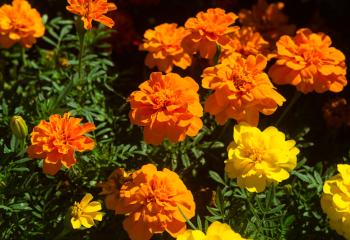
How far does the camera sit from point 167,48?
158 centimetres

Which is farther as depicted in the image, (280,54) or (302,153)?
(302,153)

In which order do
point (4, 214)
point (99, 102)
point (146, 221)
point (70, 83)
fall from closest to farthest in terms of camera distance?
1. point (146, 221)
2. point (4, 214)
3. point (70, 83)
4. point (99, 102)

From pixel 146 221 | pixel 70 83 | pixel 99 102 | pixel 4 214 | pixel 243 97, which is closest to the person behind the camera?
pixel 146 221

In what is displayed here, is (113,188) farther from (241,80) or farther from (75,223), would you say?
(241,80)

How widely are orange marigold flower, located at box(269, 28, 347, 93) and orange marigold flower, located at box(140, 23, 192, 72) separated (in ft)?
0.83

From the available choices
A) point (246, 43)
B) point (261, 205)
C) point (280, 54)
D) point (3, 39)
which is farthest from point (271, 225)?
point (3, 39)

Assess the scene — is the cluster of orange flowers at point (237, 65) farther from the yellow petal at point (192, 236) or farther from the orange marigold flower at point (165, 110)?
the yellow petal at point (192, 236)

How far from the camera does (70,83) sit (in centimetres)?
158

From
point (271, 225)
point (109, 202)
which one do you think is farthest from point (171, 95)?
point (271, 225)

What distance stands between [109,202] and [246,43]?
666 millimetres

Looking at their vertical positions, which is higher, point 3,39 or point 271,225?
point 3,39

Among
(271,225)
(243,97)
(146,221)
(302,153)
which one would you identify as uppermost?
(243,97)

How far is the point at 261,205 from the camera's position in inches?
53.4

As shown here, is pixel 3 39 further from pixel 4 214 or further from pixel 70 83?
pixel 4 214
